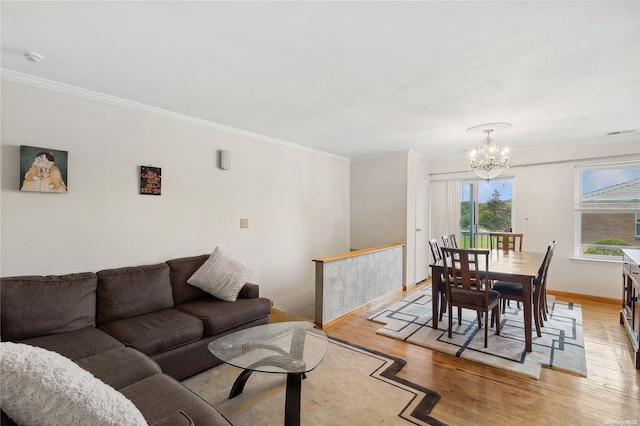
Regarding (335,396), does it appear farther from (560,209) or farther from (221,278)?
(560,209)

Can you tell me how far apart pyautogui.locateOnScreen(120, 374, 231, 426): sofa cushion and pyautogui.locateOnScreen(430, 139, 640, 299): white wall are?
535cm

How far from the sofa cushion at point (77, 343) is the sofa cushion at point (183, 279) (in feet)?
2.36

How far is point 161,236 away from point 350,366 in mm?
2256

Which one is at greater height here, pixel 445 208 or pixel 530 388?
pixel 445 208

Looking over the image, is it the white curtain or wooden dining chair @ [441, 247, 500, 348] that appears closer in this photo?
wooden dining chair @ [441, 247, 500, 348]

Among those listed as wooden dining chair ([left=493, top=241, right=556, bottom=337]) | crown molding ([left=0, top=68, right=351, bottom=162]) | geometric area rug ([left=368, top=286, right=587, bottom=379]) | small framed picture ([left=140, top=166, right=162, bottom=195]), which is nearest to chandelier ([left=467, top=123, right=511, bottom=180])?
wooden dining chair ([left=493, top=241, right=556, bottom=337])

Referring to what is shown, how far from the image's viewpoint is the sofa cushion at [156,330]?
6.88 ft

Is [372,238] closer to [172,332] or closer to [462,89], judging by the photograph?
[462,89]

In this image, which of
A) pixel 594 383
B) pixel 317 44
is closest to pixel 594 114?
pixel 594 383

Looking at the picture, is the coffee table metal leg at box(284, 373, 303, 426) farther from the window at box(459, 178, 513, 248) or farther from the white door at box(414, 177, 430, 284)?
the window at box(459, 178, 513, 248)

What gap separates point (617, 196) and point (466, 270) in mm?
3261

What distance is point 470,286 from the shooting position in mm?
3086

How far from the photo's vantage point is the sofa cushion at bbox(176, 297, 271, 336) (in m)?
2.47

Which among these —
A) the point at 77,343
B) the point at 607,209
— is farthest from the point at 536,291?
the point at 77,343
